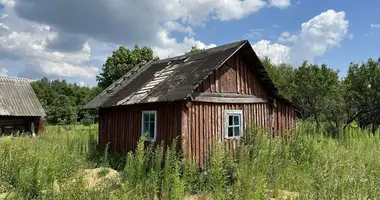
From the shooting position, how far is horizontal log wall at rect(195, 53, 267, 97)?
10.8 meters

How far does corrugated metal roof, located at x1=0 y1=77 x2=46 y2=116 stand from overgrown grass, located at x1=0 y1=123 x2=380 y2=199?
11488mm

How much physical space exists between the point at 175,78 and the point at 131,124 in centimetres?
249

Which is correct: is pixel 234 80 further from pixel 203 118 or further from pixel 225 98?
pixel 203 118

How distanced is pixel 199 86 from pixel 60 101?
39979mm

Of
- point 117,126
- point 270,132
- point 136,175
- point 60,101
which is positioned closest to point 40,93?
point 60,101

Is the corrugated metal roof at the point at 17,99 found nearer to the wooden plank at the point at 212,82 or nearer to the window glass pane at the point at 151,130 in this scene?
the window glass pane at the point at 151,130

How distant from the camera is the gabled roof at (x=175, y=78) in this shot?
1016cm

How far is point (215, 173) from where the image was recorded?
507cm

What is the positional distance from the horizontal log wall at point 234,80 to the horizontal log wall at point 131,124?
49.5 inches

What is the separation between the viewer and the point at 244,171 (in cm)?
513

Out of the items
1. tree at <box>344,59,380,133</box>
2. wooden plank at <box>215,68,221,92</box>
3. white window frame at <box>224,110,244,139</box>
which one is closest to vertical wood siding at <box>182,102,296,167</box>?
white window frame at <box>224,110,244,139</box>

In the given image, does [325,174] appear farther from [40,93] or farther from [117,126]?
[40,93]

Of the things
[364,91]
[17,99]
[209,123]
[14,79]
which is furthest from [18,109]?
[364,91]

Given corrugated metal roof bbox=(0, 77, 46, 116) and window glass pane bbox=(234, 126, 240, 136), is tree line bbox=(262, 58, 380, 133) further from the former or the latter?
corrugated metal roof bbox=(0, 77, 46, 116)
